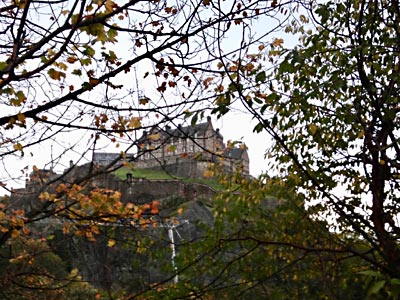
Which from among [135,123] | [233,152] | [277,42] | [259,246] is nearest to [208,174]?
[259,246]

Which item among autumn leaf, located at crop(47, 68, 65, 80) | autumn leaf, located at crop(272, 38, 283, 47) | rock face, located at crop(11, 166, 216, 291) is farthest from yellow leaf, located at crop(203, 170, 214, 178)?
autumn leaf, located at crop(47, 68, 65, 80)

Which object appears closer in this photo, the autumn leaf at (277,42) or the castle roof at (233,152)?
the autumn leaf at (277,42)

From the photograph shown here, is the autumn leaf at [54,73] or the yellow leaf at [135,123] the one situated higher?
the autumn leaf at [54,73]

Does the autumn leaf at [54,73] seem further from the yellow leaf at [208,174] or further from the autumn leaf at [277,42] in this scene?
the yellow leaf at [208,174]

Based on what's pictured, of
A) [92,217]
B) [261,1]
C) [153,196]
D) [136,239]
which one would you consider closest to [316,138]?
[261,1]

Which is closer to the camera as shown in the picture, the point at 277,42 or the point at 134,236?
the point at 277,42

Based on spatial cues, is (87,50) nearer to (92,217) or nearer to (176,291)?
(92,217)

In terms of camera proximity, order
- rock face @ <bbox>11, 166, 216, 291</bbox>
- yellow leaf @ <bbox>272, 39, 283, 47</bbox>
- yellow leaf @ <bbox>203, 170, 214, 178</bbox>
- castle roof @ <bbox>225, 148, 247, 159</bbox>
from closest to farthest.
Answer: yellow leaf @ <bbox>272, 39, 283, 47</bbox>, castle roof @ <bbox>225, 148, 247, 159</bbox>, rock face @ <bbox>11, 166, 216, 291</bbox>, yellow leaf @ <bbox>203, 170, 214, 178</bbox>

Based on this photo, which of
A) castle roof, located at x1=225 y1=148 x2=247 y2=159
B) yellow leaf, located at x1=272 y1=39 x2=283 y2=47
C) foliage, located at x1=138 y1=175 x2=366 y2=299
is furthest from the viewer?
foliage, located at x1=138 y1=175 x2=366 y2=299

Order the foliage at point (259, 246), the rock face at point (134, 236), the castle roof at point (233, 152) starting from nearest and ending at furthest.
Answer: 1. the castle roof at point (233, 152)
2. the rock face at point (134, 236)
3. the foliage at point (259, 246)

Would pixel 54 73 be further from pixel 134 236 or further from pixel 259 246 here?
pixel 259 246

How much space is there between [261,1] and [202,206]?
31.3 metres

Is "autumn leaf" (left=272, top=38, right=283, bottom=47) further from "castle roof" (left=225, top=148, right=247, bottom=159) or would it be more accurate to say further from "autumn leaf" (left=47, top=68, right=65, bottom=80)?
"autumn leaf" (left=47, top=68, right=65, bottom=80)

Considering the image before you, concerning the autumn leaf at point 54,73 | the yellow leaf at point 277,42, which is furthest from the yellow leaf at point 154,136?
the yellow leaf at point 277,42
